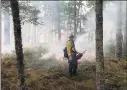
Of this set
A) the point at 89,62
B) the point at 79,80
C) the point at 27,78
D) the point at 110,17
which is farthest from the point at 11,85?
the point at 110,17

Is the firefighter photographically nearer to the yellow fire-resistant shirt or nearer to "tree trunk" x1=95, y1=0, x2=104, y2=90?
the yellow fire-resistant shirt

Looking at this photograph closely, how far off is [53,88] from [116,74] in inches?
141

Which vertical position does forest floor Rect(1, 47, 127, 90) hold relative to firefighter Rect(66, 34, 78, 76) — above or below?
below

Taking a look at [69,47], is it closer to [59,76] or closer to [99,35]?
[59,76]

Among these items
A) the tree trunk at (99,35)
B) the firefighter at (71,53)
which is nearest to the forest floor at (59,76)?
the firefighter at (71,53)

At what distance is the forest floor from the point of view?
12.4 metres

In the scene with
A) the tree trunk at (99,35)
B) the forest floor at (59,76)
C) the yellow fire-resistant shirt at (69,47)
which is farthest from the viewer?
the yellow fire-resistant shirt at (69,47)

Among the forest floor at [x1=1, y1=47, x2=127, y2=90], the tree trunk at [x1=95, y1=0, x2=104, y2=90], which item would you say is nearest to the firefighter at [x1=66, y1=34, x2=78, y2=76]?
the forest floor at [x1=1, y1=47, x2=127, y2=90]

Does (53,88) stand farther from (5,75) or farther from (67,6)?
(67,6)

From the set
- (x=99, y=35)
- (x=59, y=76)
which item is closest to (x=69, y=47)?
(x=59, y=76)

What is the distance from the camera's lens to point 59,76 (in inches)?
527

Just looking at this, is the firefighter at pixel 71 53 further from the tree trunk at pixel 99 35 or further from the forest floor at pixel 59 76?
the tree trunk at pixel 99 35

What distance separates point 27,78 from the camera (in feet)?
42.4

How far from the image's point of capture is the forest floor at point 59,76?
12.4 metres
